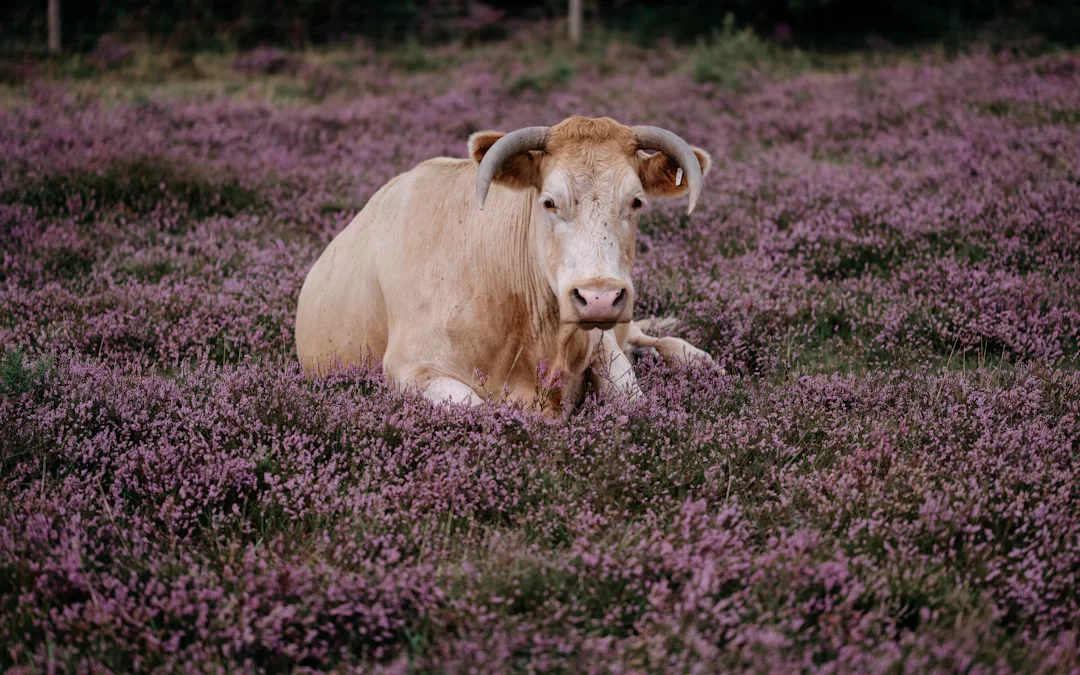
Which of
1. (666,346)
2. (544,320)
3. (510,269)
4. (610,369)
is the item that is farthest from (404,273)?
(666,346)

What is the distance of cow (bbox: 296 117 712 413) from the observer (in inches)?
164

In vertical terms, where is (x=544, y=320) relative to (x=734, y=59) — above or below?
below

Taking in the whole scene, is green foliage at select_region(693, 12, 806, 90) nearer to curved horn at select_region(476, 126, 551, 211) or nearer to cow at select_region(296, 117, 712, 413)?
cow at select_region(296, 117, 712, 413)

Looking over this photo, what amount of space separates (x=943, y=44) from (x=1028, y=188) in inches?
479

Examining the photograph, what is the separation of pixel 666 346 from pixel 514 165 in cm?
179

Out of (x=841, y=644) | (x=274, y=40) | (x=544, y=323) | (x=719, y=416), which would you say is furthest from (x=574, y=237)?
(x=274, y=40)

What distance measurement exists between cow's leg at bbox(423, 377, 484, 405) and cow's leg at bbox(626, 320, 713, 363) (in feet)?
4.67

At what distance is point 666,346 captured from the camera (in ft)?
18.7

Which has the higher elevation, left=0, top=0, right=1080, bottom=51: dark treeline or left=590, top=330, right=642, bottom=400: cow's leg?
left=0, top=0, right=1080, bottom=51: dark treeline

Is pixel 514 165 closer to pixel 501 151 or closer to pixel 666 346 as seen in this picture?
pixel 501 151

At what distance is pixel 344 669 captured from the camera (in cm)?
251

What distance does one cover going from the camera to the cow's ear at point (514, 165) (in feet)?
14.6

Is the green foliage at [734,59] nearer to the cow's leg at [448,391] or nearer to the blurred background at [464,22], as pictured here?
the blurred background at [464,22]

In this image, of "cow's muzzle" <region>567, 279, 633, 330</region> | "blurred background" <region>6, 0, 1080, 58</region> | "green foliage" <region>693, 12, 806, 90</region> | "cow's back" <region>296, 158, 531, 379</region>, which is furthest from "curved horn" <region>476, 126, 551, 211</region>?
"blurred background" <region>6, 0, 1080, 58</region>
